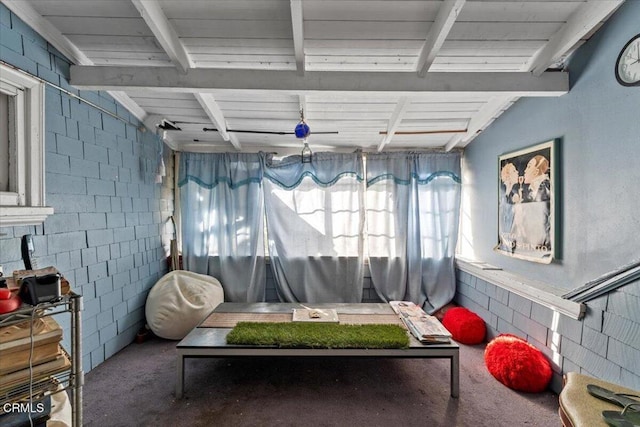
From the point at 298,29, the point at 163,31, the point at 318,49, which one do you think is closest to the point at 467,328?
the point at 318,49

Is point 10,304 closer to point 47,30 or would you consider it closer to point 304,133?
point 47,30

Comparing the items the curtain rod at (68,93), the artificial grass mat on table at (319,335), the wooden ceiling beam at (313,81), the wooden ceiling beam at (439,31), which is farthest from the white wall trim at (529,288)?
the curtain rod at (68,93)

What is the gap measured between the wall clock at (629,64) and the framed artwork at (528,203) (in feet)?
→ 1.87

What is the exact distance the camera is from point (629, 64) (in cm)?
175

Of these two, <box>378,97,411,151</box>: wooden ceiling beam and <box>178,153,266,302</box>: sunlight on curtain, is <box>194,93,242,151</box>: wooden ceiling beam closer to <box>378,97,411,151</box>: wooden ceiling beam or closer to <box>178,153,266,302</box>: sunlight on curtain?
<box>178,153,266,302</box>: sunlight on curtain

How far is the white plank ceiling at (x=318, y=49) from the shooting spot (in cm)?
176

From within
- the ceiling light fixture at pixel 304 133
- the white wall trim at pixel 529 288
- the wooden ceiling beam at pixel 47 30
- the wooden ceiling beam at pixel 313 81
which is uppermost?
the wooden ceiling beam at pixel 47 30

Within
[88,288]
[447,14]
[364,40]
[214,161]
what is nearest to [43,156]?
[88,288]

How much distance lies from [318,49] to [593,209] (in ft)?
6.99

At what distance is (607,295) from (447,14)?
187 centimetres

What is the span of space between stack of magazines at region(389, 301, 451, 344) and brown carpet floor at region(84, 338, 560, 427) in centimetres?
37

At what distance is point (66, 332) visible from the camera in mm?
2141

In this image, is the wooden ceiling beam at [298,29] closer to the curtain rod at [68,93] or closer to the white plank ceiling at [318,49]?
the white plank ceiling at [318,49]

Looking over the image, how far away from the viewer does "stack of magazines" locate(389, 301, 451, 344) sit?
2174 mm
